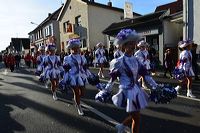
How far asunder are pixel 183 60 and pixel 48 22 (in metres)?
49.4

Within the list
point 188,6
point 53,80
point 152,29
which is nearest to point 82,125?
point 53,80

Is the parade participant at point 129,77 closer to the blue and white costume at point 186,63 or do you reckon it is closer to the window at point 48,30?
the blue and white costume at point 186,63

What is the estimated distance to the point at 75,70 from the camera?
9.12 m

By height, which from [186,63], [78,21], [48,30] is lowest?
[186,63]

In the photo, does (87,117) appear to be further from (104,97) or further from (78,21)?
(78,21)

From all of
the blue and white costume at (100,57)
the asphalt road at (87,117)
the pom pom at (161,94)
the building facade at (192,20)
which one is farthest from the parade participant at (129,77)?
the building facade at (192,20)

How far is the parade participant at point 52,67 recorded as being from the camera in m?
11.9

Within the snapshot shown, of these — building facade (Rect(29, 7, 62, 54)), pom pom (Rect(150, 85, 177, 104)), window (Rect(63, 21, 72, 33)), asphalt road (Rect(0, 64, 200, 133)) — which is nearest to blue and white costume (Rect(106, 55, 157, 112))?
pom pom (Rect(150, 85, 177, 104))

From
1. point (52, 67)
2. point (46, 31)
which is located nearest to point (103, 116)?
point (52, 67)

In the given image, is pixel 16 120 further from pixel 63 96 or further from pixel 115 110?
pixel 63 96

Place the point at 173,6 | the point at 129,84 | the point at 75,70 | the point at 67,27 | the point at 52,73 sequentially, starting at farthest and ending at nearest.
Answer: the point at 67,27 < the point at 173,6 < the point at 52,73 < the point at 75,70 < the point at 129,84

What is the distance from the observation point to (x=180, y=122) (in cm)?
770

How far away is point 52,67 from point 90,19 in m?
28.3

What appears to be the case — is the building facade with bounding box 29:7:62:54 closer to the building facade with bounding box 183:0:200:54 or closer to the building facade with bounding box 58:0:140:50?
the building facade with bounding box 58:0:140:50
